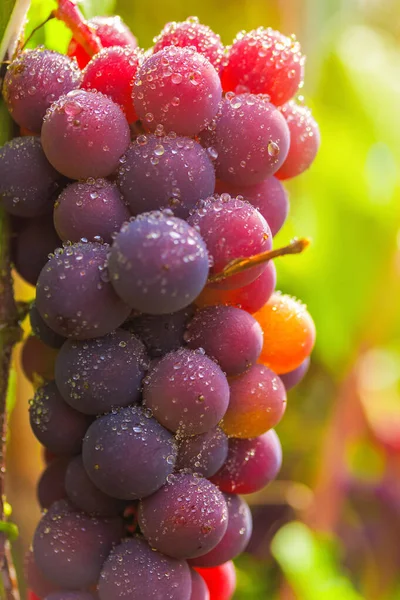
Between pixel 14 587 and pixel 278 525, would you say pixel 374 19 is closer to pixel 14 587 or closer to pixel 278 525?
pixel 278 525

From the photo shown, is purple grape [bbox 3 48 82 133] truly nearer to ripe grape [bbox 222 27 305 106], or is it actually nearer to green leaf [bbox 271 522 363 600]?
ripe grape [bbox 222 27 305 106]

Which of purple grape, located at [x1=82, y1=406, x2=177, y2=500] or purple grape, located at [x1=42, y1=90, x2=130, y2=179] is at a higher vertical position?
purple grape, located at [x1=42, y1=90, x2=130, y2=179]

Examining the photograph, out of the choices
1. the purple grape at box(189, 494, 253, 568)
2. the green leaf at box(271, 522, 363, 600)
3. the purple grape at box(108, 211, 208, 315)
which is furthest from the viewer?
the green leaf at box(271, 522, 363, 600)

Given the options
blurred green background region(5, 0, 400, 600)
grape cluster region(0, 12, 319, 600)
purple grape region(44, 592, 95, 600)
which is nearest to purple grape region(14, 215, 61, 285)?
grape cluster region(0, 12, 319, 600)

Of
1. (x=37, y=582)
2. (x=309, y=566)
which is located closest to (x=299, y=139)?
(x=37, y=582)

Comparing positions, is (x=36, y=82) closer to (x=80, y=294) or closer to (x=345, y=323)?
(x=80, y=294)
